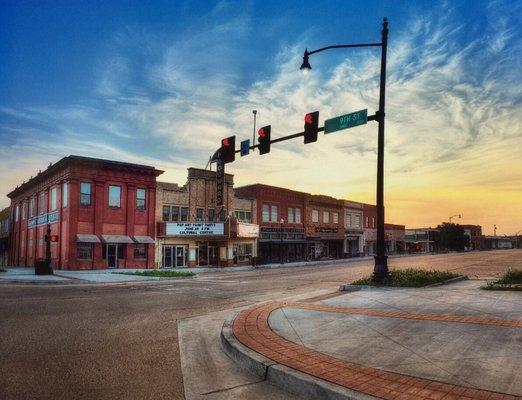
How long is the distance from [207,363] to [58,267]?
29.3 meters

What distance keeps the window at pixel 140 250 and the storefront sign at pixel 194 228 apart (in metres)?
2.23

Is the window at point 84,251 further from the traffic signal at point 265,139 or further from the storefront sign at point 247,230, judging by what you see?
the traffic signal at point 265,139

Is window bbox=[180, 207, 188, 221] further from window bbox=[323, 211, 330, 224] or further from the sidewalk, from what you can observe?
the sidewalk

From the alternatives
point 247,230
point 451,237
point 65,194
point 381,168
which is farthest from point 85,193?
point 451,237

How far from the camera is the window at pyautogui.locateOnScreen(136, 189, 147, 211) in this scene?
33938 millimetres

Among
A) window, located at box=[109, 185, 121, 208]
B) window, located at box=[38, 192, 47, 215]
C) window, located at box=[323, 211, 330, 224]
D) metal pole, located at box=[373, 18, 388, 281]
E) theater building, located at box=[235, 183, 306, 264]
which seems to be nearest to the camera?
metal pole, located at box=[373, 18, 388, 281]

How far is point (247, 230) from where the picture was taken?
39.5 m

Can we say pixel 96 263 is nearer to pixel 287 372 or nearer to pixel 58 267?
pixel 58 267

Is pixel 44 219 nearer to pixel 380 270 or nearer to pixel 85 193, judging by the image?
pixel 85 193

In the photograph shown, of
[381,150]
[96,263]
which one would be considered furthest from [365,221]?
[381,150]

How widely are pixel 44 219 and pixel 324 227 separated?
1314 inches

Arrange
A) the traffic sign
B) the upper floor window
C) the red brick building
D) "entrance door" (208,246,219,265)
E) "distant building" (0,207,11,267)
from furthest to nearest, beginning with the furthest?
"distant building" (0,207,11,267) < the upper floor window < "entrance door" (208,246,219,265) < the red brick building < the traffic sign

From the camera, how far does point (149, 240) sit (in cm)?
3381

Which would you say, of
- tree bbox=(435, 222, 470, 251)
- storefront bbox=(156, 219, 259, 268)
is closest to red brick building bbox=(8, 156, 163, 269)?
storefront bbox=(156, 219, 259, 268)
